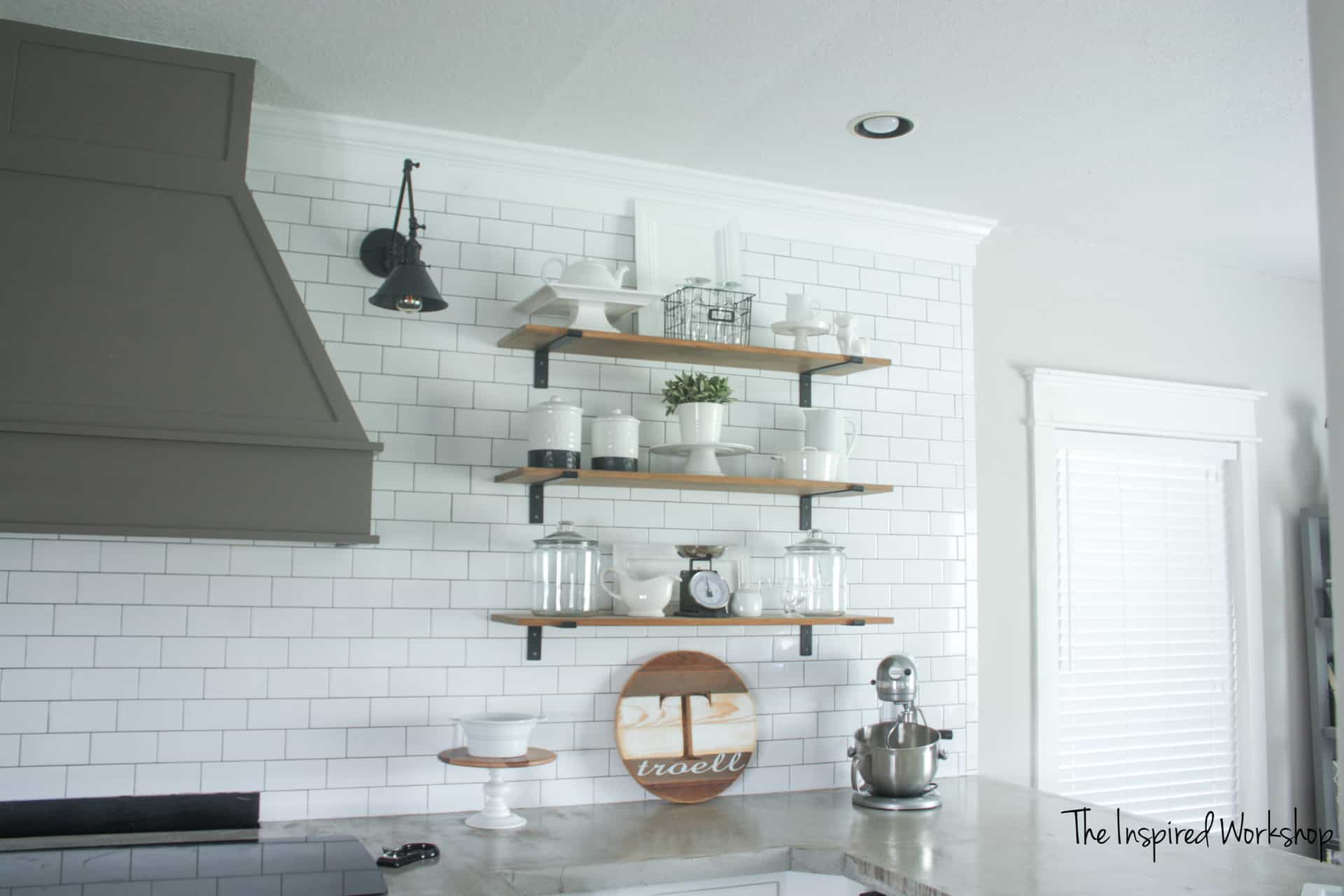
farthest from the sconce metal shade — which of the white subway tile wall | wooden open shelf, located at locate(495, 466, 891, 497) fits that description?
wooden open shelf, located at locate(495, 466, 891, 497)

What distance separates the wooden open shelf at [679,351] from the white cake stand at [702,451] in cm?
26

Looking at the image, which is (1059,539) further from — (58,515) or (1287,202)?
(58,515)

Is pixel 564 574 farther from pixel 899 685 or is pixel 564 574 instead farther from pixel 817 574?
pixel 899 685

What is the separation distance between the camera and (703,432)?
3.08 meters

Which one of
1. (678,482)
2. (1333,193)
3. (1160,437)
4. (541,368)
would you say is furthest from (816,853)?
(1160,437)

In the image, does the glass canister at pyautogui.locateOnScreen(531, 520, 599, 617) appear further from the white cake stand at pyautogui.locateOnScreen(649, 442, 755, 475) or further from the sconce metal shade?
the sconce metal shade

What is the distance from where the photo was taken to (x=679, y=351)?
3125 millimetres

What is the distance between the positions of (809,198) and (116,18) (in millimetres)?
1903

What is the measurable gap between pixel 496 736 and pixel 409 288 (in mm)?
1095

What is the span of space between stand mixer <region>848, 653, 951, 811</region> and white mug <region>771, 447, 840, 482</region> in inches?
21.8

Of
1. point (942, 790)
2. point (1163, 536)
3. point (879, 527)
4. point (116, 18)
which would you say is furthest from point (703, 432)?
point (1163, 536)

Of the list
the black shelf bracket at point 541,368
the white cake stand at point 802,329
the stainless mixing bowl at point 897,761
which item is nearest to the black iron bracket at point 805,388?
the white cake stand at point 802,329

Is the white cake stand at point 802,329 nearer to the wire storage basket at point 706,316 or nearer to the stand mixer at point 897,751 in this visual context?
the wire storage basket at point 706,316

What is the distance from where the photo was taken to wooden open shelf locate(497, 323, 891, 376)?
2.96 metres
